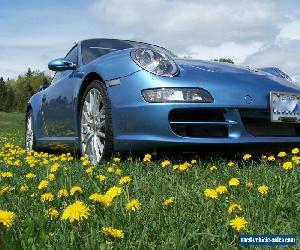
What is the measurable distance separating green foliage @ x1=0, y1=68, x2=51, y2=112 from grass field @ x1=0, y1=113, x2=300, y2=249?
67850 mm

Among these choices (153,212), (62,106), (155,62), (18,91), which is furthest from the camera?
(18,91)

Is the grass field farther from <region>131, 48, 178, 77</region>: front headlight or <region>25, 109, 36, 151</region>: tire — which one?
<region>25, 109, 36, 151</region>: tire

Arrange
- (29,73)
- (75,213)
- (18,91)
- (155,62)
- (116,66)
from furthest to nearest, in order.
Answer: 1. (29,73)
2. (18,91)
3. (116,66)
4. (155,62)
5. (75,213)

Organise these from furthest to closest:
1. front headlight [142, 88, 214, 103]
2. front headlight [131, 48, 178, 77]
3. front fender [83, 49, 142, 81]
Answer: front fender [83, 49, 142, 81] → front headlight [131, 48, 178, 77] → front headlight [142, 88, 214, 103]

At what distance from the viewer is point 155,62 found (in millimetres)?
3797

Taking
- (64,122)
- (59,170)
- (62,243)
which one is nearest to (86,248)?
(62,243)

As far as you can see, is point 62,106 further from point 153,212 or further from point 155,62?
point 153,212

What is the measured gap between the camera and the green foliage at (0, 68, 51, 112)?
71.0m

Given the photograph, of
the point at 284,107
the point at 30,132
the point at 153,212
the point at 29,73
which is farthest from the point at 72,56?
the point at 29,73

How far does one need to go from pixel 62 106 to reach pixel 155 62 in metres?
1.88

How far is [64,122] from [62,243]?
3835 millimetres

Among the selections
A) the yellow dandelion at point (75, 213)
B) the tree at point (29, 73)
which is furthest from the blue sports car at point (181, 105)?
the tree at point (29, 73)

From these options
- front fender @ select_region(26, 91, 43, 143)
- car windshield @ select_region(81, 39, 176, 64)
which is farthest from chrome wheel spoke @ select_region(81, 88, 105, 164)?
front fender @ select_region(26, 91, 43, 143)

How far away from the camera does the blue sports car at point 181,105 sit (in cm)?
363
